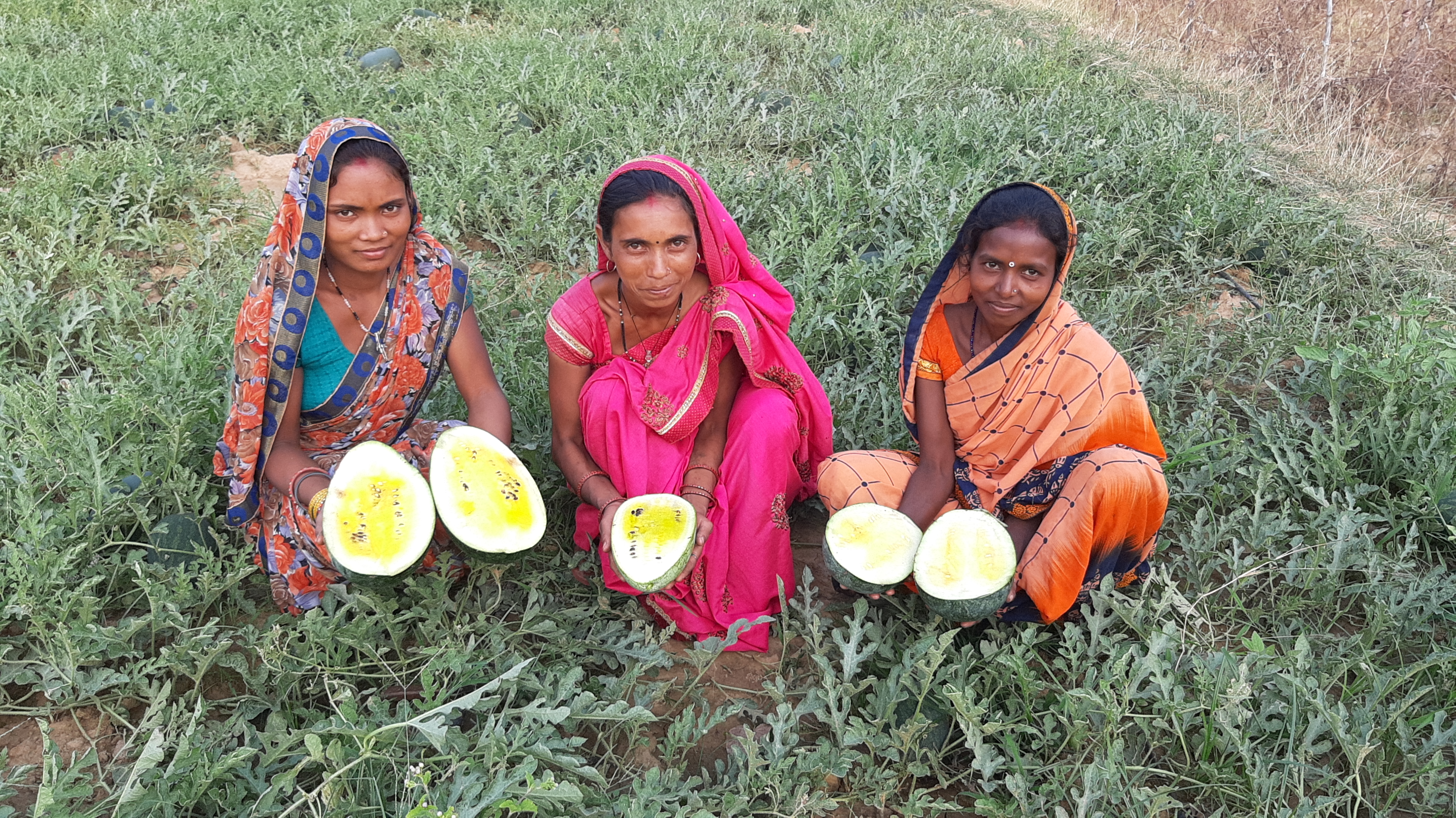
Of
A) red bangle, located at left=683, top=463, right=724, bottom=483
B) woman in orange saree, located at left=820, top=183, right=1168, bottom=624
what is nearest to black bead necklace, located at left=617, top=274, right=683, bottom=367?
red bangle, located at left=683, top=463, right=724, bottom=483

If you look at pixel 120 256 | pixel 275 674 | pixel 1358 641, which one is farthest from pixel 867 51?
pixel 275 674

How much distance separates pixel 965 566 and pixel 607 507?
98cm

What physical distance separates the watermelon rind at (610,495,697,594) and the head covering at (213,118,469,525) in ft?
2.50

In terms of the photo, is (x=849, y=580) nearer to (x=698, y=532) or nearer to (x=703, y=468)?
(x=698, y=532)

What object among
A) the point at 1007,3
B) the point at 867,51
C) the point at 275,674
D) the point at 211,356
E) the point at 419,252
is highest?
the point at 1007,3

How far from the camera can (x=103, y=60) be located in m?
5.80

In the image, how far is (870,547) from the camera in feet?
8.14

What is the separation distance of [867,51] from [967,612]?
5.31 meters

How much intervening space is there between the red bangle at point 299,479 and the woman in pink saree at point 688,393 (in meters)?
0.67

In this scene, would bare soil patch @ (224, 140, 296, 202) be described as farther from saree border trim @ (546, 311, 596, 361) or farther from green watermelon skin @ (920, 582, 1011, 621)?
green watermelon skin @ (920, 582, 1011, 621)

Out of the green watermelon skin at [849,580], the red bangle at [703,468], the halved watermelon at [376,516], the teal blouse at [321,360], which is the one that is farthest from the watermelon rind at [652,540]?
the teal blouse at [321,360]

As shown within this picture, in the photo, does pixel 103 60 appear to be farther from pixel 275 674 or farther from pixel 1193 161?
pixel 1193 161

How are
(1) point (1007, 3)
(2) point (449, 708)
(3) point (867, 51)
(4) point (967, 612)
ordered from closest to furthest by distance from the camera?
(2) point (449, 708)
(4) point (967, 612)
(3) point (867, 51)
(1) point (1007, 3)

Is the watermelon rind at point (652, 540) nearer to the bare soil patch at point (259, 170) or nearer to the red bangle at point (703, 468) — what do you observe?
the red bangle at point (703, 468)
